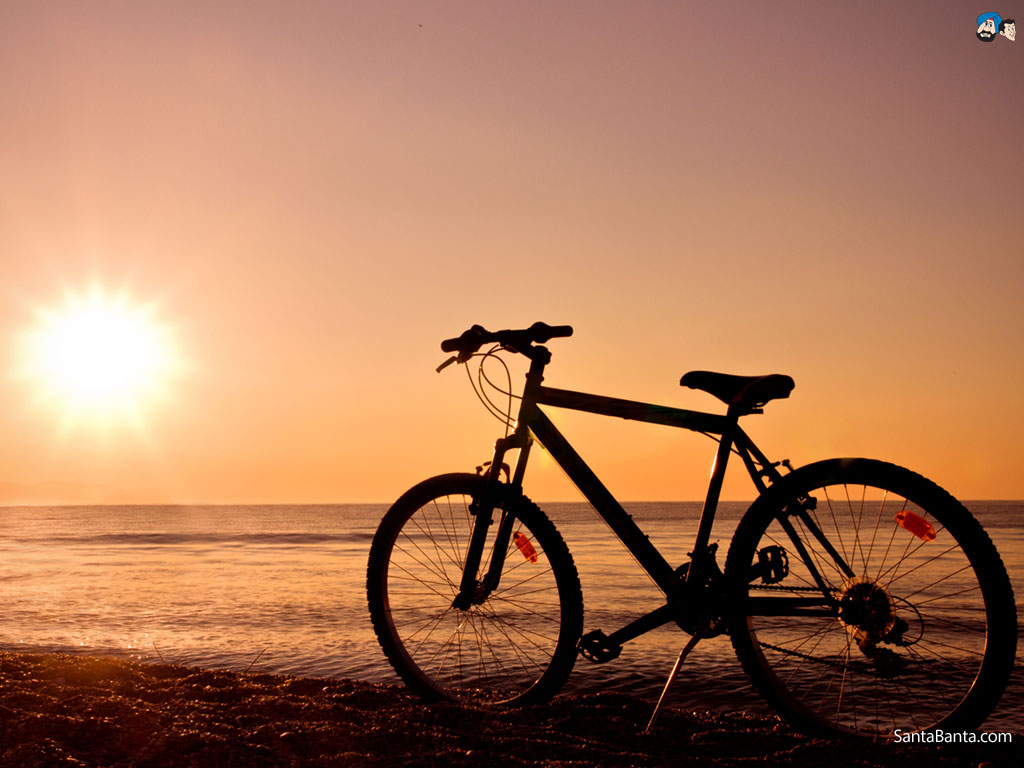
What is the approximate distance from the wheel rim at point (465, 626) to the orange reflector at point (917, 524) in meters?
1.63

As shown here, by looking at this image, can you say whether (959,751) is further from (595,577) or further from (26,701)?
(595,577)

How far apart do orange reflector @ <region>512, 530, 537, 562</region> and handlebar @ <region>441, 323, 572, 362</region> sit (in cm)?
96

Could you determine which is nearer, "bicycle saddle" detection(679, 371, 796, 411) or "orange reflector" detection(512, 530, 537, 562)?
"bicycle saddle" detection(679, 371, 796, 411)

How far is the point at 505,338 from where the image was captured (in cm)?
389

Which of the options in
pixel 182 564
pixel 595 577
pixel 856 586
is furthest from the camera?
pixel 182 564

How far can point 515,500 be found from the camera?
382 centimetres

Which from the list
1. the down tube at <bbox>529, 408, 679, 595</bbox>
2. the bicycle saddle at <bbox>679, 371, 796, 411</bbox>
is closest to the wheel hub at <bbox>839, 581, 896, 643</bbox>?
the down tube at <bbox>529, 408, 679, 595</bbox>

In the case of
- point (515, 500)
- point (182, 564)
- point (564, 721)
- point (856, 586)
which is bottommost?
point (182, 564)

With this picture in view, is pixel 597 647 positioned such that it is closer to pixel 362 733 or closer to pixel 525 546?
pixel 525 546

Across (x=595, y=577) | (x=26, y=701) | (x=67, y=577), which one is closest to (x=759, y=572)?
(x=26, y=701)

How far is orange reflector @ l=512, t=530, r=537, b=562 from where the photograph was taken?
3693mm

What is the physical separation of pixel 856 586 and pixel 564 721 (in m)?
1.47

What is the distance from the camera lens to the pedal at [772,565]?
3.25 metres

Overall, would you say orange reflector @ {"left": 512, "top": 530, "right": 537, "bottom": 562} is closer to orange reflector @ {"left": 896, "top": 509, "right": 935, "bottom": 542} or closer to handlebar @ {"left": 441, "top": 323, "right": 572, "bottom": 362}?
handlebar @ {"left": 441, "top": 323, "right": 572, "bottom": 362}
